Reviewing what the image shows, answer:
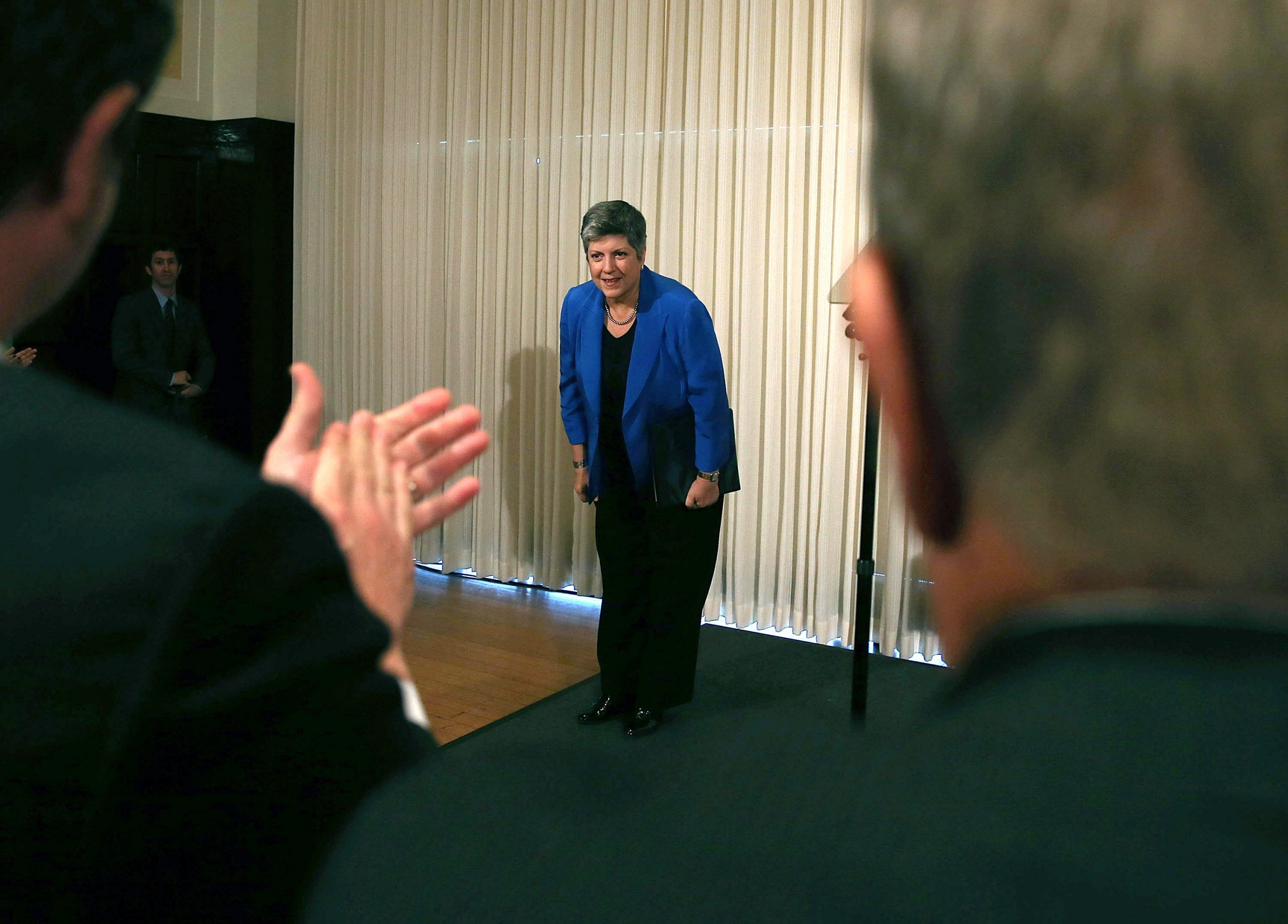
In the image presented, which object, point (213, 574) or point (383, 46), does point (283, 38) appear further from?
point (213, 574)

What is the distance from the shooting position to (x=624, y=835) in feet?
1.09

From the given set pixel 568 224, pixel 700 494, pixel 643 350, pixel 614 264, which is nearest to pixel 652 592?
pixel 700 494

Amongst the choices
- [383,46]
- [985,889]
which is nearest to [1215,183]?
[985,889]

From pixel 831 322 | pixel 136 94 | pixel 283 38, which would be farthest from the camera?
pixel 283 38

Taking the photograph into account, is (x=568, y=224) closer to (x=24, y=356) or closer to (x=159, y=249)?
(x=159, y=249)

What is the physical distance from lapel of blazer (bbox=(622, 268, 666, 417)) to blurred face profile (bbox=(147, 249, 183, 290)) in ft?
11.6

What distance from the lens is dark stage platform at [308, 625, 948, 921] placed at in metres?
0.31

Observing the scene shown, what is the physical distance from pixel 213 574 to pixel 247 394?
622 cm

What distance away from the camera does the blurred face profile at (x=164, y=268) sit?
584cm

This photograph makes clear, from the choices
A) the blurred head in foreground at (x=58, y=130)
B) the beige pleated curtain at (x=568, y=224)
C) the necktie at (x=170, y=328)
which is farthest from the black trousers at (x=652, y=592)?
the necktie at (x=170, y=328)

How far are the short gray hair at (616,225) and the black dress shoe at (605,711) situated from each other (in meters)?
1.42

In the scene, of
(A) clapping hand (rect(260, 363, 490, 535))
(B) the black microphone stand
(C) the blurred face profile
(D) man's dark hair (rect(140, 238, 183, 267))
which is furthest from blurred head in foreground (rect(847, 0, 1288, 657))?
(D) man's dark hair (rect(140, 238, 183, 267))

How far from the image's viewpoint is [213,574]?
47cm

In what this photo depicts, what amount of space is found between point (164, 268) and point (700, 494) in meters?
3.79
